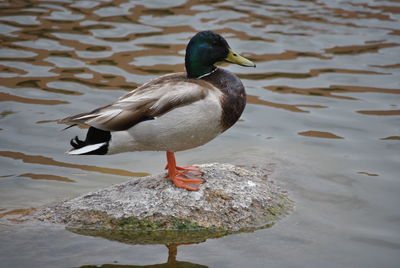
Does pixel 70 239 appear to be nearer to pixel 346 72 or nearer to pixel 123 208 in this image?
pixel 123 208

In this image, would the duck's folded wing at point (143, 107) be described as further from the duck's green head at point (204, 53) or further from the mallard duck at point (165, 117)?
the duck's green head at point (204, 53)

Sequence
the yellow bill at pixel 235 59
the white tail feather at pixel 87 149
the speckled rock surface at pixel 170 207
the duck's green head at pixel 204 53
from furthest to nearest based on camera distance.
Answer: the yellow bill at pixel 235 59 < the duck's green head at pixel 204 53 < the speckled rock surface at pixel 170 207 < the white tail feather at pixel 87 149

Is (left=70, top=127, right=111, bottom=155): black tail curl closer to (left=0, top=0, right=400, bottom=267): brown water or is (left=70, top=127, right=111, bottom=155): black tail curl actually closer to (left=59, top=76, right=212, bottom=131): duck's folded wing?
(left=59, top=76, right=212, bottom=131): duck's folded wing

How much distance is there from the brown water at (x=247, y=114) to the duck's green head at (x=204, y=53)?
1357 mm

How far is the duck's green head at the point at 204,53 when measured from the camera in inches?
199

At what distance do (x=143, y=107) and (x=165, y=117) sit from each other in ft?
0.62

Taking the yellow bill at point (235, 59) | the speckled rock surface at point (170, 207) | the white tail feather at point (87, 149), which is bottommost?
the speckled rock surface at point (170, 207)

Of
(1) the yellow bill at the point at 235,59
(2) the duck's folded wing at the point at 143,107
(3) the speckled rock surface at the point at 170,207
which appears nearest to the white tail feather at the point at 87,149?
(2) the duck's folded wing at the point at 143,107

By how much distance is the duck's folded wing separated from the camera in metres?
4.78

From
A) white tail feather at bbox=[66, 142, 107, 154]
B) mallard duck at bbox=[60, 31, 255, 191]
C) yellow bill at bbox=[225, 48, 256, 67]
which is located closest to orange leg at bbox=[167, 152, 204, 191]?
mallard duck at bbox=[60, 31, 255, 191]

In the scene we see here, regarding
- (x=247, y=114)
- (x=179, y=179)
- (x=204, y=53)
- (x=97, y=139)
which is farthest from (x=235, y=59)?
(x=247, y=114)

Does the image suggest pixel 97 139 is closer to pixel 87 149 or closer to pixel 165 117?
pixel 87 149

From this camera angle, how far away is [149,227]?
4.93 metres

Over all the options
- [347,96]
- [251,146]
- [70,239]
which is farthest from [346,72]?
[70,239]
